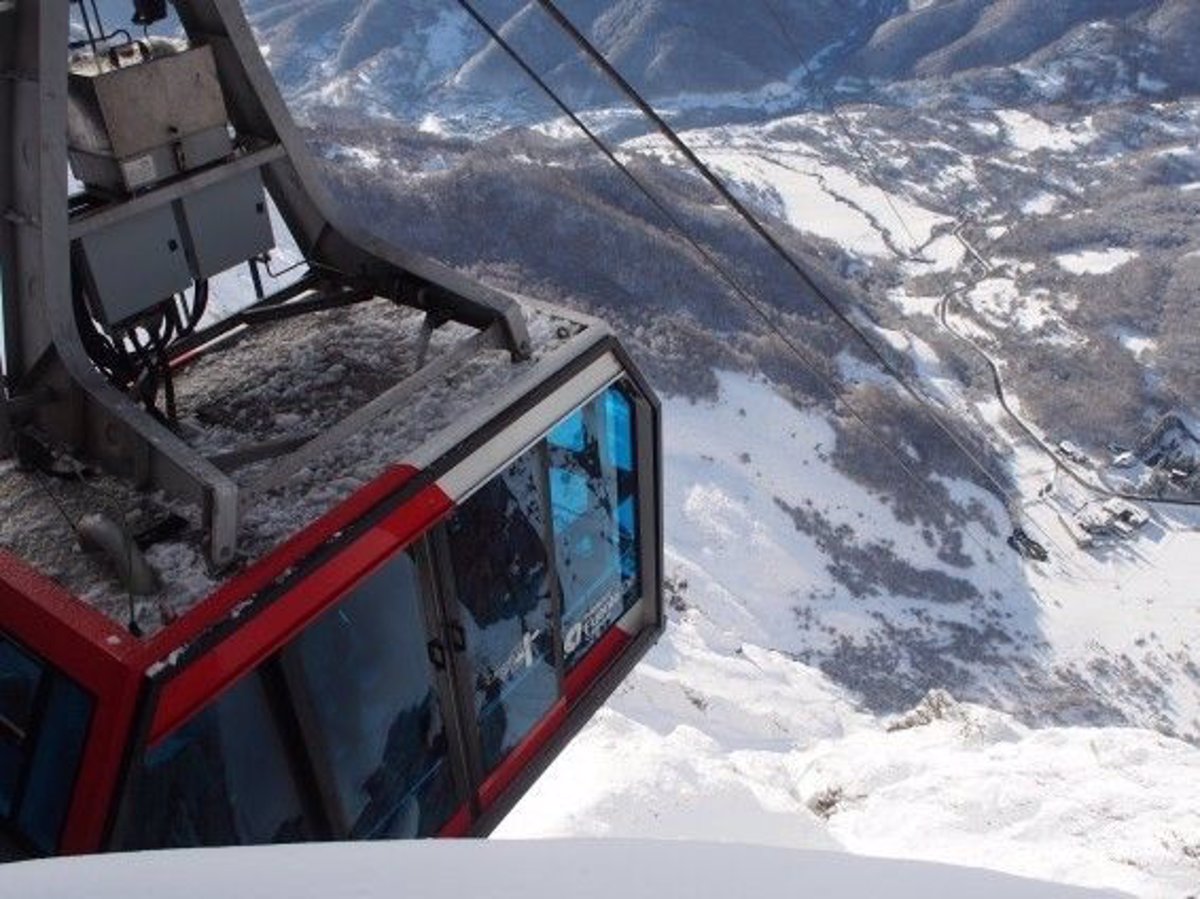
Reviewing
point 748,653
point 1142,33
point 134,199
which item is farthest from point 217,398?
point 1142,33

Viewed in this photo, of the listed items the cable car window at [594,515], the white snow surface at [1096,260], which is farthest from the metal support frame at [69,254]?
the white snow surface at [1096,260]

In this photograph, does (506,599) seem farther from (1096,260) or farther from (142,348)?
(1096,260)

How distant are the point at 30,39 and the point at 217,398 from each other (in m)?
1.40

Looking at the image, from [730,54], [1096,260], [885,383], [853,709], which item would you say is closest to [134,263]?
[853,709]

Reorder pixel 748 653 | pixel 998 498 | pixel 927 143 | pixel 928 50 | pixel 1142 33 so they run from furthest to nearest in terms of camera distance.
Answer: pixel 928 50, pixel 1142 33, pixel 927 143, pixel 998 498, pixel 748 653

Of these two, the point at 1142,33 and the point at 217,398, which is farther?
the point at 1142,33

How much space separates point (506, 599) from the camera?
4.00 meters

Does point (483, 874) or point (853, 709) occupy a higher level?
point (483, 874)

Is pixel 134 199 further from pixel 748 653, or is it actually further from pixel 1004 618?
pixel 1004 618

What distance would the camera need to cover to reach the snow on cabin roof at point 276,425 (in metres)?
3.16

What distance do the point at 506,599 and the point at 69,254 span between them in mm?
1808

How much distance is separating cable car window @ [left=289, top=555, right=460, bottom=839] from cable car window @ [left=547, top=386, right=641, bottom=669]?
841mm

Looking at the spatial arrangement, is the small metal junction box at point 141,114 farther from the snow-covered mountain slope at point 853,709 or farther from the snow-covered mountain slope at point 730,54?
the snow-covered mountain slope at point 730,54

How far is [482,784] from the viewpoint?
4199mm
